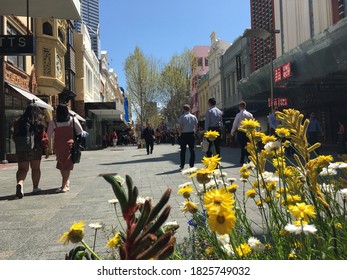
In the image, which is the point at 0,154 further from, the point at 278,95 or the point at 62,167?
the point at 278,95

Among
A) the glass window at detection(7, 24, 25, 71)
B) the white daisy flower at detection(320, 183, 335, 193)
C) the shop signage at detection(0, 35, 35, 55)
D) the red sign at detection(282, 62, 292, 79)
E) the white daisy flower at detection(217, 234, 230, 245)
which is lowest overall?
the white daisy flower at detection(217, 234, 230, 245)


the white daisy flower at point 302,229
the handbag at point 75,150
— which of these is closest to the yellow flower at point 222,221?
the white daisy flower at point 302,229

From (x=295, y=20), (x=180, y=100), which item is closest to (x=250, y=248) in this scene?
(x=295, y=20)

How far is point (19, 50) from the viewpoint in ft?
24.4

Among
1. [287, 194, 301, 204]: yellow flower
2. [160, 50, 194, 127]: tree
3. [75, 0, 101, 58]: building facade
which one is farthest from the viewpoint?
[75, 0, 101, 58]: building facade

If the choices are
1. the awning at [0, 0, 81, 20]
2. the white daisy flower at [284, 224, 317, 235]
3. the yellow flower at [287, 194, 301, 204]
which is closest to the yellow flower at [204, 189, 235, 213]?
the white daisy flower at [284, 224, 317, 235]

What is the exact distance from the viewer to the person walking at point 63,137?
6410mm

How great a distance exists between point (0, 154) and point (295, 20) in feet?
63.2

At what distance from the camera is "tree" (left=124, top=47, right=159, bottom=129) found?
47.2 m

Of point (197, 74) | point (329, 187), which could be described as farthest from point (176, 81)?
point (329, 187)

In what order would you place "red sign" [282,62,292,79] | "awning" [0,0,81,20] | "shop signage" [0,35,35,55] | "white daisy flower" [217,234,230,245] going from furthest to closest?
1. "red sign" [282,62,292,79]
2. "awning" [0,0,81,20]
3. "shop signage" [0,35,35,55]
4. "white daisy flower" [217,234,230,245]

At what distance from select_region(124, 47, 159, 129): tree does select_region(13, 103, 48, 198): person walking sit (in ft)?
134

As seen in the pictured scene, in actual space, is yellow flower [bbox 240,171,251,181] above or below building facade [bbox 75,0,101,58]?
below

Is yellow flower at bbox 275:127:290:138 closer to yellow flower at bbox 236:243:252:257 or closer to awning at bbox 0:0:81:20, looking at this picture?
yellow flower at bbox 236:243:252:257
